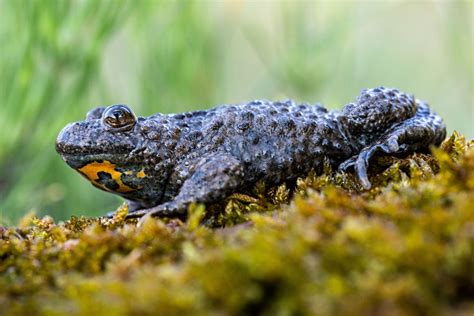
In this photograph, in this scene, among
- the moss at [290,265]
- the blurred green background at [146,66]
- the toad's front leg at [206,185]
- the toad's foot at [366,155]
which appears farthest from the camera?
the blurred green background at [146,66]

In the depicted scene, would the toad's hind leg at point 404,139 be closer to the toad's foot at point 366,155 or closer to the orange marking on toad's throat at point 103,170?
the toad's foot at point 366,155

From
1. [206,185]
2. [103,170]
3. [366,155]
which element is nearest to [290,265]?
[206,185]

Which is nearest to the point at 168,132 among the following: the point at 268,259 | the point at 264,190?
the point at 264,190

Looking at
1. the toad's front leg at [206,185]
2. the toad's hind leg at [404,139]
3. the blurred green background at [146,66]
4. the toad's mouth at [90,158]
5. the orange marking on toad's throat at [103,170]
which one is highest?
the blurred green background at [146,66]

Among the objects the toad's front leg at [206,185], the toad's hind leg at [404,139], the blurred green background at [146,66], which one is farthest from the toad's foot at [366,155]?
the blurred green background at [146,66]

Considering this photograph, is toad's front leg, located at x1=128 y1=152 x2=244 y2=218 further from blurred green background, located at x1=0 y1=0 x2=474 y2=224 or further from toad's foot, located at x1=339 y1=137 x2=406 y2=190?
blurred green background, located at x1=0 y1=0 x2=474 y2=224

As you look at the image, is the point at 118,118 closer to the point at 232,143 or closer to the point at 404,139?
the point at 232,143
